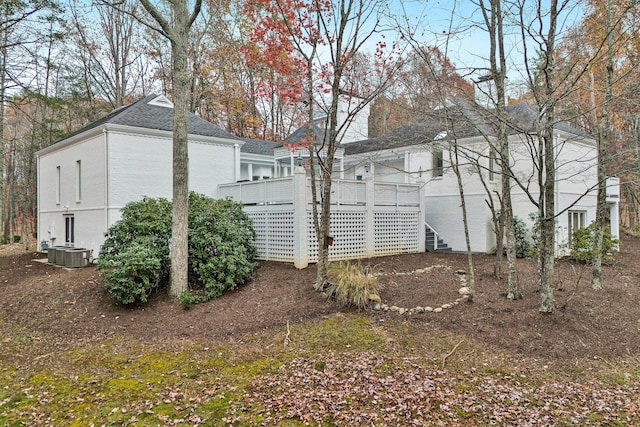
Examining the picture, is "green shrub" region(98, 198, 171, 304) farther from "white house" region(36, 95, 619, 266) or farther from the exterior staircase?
the exterior staircase

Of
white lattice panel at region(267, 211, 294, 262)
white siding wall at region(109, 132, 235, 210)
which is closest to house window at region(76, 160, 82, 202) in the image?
white siding wall at region(109, 132, 235, 210)

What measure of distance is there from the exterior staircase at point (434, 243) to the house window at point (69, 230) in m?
13.5

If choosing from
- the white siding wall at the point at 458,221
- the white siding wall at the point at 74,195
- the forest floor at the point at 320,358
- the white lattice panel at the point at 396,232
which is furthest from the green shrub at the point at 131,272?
the white siding wall at the point at 458,221

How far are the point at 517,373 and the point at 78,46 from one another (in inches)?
1024

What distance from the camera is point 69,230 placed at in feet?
48.2

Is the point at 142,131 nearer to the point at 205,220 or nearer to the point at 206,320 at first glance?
the point at 205,220

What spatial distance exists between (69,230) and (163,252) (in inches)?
353

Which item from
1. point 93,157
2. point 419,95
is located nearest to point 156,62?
point 93,157

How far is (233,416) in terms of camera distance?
3662mm

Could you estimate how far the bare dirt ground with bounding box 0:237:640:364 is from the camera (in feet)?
17.4

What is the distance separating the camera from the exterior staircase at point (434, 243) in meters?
14.2

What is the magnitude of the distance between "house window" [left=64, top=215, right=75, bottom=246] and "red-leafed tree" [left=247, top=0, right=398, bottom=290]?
1067 centimetres

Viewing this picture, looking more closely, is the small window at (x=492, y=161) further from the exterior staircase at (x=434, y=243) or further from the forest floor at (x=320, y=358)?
the exterior staircase at (x=434, y=243)

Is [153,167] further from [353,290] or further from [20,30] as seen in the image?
[353,290]
